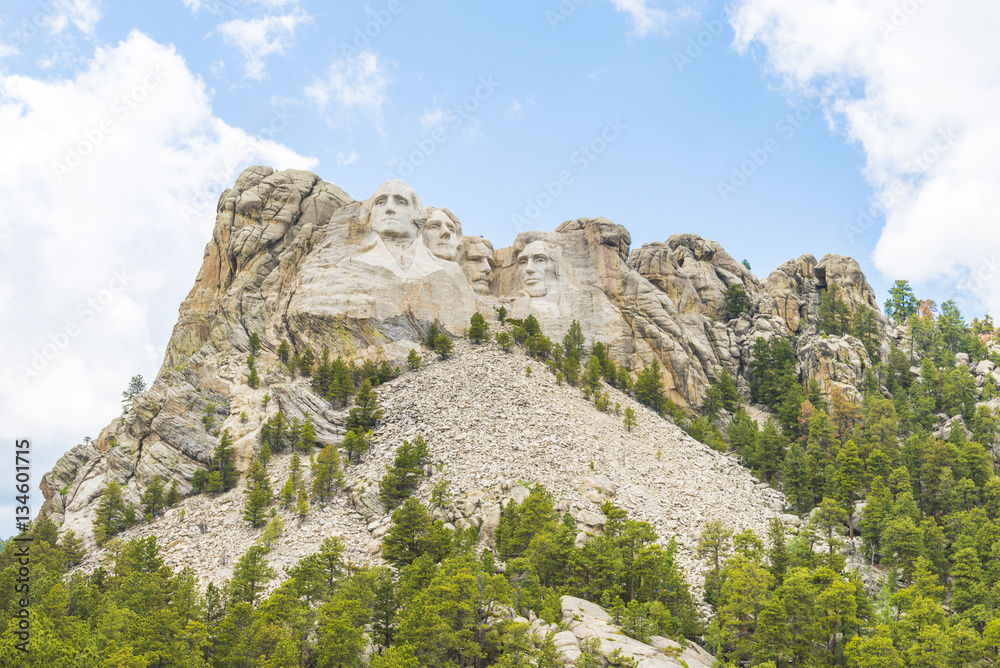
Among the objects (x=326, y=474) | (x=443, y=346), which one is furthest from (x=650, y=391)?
(x=326, y=474)

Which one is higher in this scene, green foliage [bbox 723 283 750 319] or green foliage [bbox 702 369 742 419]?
green foliage [bbox 723 283 750 319]

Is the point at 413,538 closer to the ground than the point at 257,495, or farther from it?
closer to the ground

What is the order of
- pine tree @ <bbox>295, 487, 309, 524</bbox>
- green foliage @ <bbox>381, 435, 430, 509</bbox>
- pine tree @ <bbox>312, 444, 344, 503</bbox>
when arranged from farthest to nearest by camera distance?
pine tree @ <bbox>312, 444, 344, 503</bbox> → green foliage @ <bbox>381, 435, 430, 509</bbox> → pine tree @ <bbox>295, 487, 309, 524</bbox>

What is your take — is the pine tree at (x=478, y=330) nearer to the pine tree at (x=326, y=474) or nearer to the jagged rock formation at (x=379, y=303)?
the jagged rock formation at (x=379, y=303)

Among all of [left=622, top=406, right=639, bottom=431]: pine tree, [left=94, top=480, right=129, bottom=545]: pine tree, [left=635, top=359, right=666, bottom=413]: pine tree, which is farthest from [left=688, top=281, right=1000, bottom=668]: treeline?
[left=94, top=480, right=129, bottom=545]: pine tree

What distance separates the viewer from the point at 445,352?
90125 mm

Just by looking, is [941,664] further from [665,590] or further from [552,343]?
[552,343]

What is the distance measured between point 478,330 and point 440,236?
17.1 metres

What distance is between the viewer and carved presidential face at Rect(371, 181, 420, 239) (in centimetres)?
9881

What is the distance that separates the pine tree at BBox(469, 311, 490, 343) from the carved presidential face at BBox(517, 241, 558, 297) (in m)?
14.7

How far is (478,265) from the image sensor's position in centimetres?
11088

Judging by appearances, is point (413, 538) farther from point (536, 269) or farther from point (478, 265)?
point (478, 265)

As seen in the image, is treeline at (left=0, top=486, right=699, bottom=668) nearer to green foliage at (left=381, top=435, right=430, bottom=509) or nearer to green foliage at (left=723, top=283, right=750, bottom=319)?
green foliage at (left=381, top=435, right=430, bottom=509)

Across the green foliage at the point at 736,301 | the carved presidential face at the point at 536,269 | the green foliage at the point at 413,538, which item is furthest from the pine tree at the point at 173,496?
the green foliage at the point at 736,301
